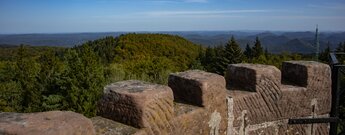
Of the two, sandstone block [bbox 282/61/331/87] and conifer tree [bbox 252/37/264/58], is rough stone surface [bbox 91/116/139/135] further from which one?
conifer tree [bbox 252/37/264/58]

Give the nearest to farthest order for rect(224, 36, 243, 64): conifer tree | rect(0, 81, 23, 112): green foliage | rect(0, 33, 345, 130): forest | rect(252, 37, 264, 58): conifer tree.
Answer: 1. rect(0, 33, 345, 130): forest
2. rect(0, 81, 23, 112): green foliage
3. rect(224, 36, 243, 64): conifer tree
4. rect(252, 37, 264, 58): conifer tree

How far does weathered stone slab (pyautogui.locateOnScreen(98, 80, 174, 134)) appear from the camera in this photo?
2594 millimetres

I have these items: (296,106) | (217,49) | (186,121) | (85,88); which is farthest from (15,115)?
(217,49)

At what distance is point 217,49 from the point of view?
85625 millimetres

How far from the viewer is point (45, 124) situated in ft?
6.54

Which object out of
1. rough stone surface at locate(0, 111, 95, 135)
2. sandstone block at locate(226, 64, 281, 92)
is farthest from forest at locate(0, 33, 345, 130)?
rough stone surface at locate(0, 111, 95, 135)

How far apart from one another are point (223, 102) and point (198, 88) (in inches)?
13.4

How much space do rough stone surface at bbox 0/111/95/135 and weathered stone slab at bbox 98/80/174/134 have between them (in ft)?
1.57

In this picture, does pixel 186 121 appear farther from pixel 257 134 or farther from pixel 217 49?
pixel 217 49

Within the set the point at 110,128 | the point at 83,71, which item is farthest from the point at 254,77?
the point at 83,71

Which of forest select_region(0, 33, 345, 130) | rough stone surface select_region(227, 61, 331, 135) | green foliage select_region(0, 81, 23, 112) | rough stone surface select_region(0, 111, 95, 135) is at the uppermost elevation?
rough stone surface select_region(0, 111, 95, 135)

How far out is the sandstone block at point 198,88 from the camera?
10.3 feet

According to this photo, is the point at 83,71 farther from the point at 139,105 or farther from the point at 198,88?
the point at 139,105

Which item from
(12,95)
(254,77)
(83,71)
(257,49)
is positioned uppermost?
(254,77)
